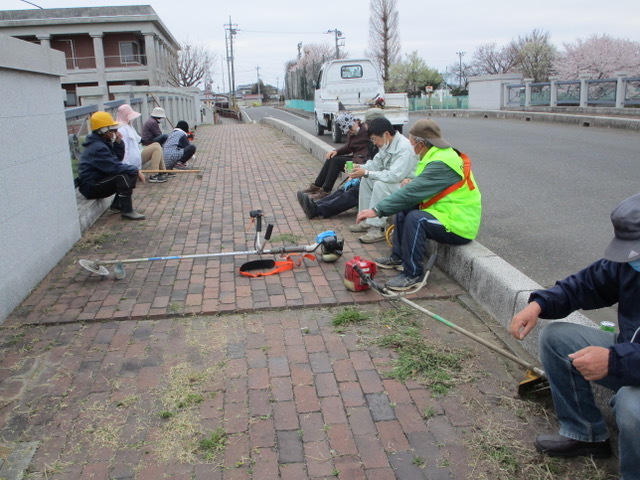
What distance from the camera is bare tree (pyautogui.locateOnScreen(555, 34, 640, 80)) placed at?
3756cm

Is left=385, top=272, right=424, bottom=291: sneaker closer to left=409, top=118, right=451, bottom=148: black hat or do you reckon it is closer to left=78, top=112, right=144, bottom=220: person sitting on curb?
left=409, top=118, right=451, bottom=148: black hat

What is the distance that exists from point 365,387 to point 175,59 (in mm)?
66826

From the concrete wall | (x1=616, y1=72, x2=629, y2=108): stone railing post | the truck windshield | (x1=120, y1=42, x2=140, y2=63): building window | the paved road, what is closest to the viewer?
the concrete wall

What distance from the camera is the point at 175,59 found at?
64.9m

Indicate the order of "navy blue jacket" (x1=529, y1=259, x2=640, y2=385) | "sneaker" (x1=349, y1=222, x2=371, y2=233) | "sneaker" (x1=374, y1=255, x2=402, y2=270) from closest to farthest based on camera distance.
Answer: "navy blue jacket" (x1=529, y1=259, x2=640, y2=385)
"sneaker" (x1=374, y1=255, x2=402, y2=270)
"sneaker" (x1=349, y1=222, x2=371, y2=233)

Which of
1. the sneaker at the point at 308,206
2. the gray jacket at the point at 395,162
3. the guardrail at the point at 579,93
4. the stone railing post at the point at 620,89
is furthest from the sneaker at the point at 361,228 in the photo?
the stone railing post at the point at 620,89

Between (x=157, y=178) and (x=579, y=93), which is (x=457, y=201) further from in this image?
(x=579, y=93)

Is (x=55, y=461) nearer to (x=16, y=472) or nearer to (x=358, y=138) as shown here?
(x=16, y=472)

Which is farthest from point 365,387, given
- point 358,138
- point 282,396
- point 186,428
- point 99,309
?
point 358,138

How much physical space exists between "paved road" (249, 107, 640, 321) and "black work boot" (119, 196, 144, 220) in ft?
13.8

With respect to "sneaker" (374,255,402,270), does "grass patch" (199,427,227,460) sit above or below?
below

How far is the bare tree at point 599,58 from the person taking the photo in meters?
37.6

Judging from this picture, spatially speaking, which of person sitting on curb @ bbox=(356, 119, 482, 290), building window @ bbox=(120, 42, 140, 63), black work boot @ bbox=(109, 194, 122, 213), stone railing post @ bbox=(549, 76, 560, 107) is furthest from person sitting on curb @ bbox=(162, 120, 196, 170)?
building window @ bbox=(120, 42, 140, 63)

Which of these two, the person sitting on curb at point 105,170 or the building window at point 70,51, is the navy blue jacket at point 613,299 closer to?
the person sitting on curb at point 105,170
